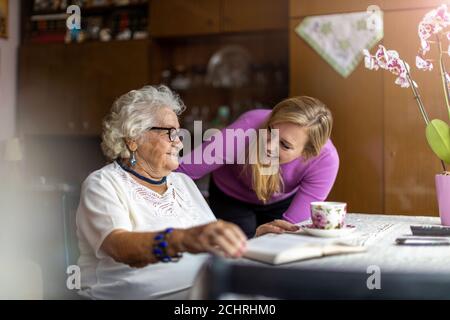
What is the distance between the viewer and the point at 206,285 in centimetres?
83

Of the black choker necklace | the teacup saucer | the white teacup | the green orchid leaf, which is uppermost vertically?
the green orchid leaf

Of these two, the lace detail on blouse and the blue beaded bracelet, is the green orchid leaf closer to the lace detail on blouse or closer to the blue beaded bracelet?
the lace detail on blouse

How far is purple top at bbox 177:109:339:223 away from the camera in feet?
5.40

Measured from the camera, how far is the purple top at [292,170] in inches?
64.7

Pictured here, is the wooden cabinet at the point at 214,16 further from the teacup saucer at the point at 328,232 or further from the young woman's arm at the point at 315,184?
the teacup saucer at the point at 328,232

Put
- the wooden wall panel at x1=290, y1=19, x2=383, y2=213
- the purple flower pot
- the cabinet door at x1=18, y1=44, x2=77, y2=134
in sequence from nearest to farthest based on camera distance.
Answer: the purple flower pot, the wooden wall panel at x1=290, y1=19, x2=383, y2=213, the cabinet door at x1=18, y1=44, x2=77, y2=134

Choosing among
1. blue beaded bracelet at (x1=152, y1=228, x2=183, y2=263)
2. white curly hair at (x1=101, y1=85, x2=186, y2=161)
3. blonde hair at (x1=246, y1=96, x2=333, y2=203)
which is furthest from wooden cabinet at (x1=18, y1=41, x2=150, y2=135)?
blue beaded bracelet at (x1=152, y1=228, x2=183, y2=263)

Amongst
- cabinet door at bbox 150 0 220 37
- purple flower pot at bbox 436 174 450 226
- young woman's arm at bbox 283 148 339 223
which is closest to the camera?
purple flower pot at bbox 436 174 450 226

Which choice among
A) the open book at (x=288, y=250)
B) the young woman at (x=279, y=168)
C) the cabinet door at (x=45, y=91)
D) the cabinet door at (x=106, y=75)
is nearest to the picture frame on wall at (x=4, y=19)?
the cabinet door at (x=45, y=91)

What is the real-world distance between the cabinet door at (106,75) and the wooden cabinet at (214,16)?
201 millimetres

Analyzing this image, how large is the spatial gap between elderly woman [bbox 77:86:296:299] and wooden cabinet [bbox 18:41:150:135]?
222 centimetres

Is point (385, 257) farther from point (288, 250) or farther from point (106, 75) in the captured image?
point (106, 75)

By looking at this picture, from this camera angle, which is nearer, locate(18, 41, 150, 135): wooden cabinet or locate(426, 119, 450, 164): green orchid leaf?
locate(426, 119, 450, 164): green orchid leaf

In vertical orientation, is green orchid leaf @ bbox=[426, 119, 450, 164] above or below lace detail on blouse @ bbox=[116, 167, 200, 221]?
above
